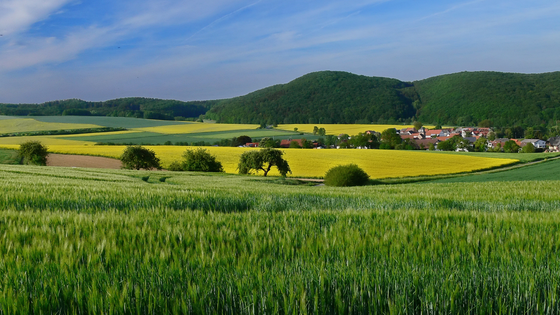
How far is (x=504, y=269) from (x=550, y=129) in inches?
6622

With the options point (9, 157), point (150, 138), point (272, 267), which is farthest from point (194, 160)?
point (272, 267)

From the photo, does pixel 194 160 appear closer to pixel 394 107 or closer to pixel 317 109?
pixel 317 109

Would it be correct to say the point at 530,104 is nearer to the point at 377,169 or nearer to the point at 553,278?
the point at 377,169

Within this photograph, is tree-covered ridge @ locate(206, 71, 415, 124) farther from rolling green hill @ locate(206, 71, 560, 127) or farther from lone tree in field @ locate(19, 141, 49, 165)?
lone tree in field @ locate(19, 141, 49, 165)

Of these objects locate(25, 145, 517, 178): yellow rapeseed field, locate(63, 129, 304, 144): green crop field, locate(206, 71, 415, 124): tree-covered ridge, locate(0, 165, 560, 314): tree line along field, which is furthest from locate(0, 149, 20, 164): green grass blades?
locate(206, 71, 415, 124): tree-covered ridge

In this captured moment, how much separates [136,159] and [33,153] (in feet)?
58.0

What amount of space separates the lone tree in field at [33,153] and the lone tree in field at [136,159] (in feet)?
45.3

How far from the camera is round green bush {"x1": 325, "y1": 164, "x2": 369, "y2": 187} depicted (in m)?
38.8

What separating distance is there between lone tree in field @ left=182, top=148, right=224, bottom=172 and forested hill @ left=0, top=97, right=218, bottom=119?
111m

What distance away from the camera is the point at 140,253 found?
276cm

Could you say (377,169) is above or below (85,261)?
below

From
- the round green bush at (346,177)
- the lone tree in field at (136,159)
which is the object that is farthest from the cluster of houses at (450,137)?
the round green bush at (346,177)

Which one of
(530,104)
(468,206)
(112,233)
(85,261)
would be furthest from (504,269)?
(530,104)

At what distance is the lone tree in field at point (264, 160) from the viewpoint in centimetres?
5109
